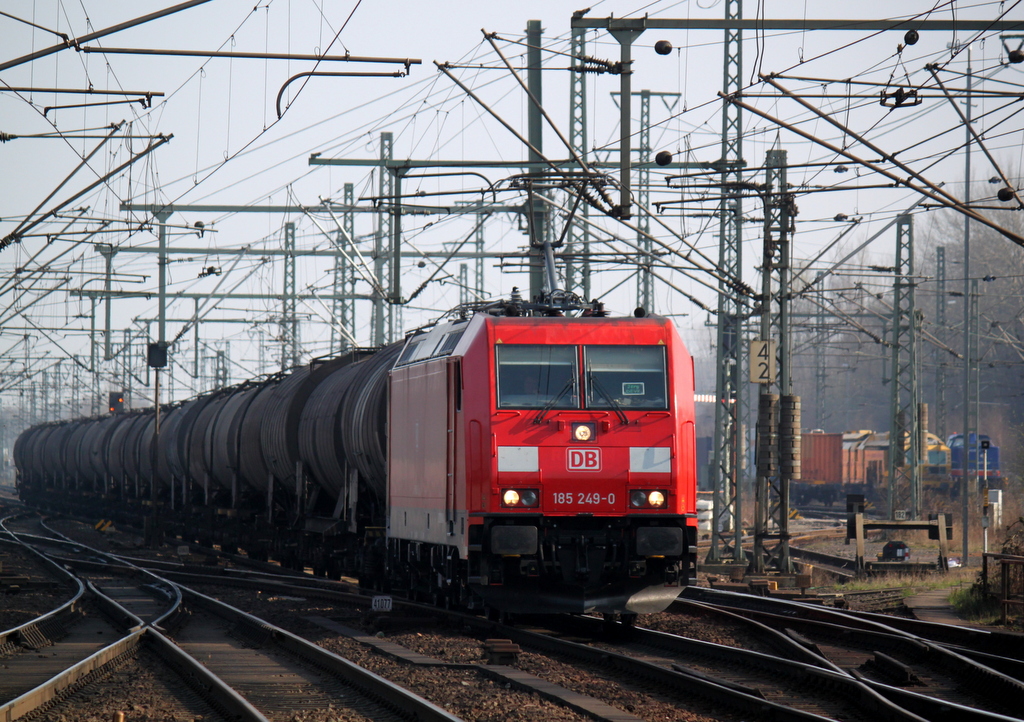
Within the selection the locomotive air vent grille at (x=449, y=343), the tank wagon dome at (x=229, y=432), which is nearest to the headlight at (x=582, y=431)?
the locomotive air vent grille at (x=449, y=343)

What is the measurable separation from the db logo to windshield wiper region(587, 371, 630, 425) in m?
0.49

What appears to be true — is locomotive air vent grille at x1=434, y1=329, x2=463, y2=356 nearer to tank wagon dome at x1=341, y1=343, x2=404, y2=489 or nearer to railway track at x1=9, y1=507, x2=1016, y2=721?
tank wagon dome at x1=341, y1=343, x2=404, y2=489

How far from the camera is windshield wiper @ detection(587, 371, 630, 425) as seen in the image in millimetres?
13688

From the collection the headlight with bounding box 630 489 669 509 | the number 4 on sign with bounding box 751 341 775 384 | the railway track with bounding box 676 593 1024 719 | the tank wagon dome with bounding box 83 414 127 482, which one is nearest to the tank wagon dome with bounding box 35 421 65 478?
the tank wagon dome with bounding box 83 414 127 482

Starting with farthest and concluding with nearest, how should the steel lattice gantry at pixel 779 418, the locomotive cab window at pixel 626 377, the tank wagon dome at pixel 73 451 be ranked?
the tank wagon dome at pixel 73 451 < the steel lattice gantry at pixel 779 418 < the locomotive cab window at pixel 626 377

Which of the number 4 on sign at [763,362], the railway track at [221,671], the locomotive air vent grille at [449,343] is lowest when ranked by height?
the railway track at [221,671]

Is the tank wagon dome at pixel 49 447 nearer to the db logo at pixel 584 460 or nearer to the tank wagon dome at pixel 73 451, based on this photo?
the tank wagon dome at pixel 73 451

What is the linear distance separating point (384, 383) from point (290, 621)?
3.83 meters

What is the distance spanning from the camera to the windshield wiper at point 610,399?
1369cm

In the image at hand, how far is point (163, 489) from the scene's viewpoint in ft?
134

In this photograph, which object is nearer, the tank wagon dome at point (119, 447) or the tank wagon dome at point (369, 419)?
the tank wagon dome at point (369, 419)

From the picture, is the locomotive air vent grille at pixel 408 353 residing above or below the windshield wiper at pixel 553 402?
above

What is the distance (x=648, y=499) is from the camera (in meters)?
13.6

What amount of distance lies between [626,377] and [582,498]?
1.48 m
